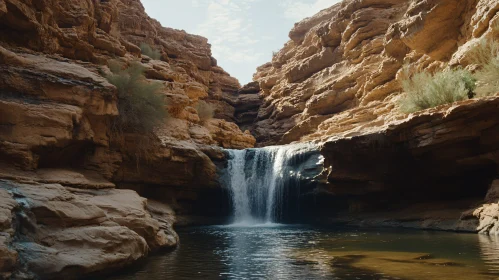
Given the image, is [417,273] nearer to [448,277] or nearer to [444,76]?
[448,277]

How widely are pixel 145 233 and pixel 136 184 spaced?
29.9 ft

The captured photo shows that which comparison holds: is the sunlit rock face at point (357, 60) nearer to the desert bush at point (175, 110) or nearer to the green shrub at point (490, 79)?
the green shrub at point (490, 79)

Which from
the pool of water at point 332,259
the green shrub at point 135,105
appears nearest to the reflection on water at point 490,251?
the pool of water at point 332,259

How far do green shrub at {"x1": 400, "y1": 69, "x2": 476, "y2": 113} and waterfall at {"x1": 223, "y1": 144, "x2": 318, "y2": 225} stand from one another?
505 cm

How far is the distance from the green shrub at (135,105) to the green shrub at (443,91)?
11.3 meters

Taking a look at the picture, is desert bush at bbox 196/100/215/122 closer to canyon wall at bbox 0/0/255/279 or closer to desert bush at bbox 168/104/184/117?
canyon wall at bbox 0/0/255/279

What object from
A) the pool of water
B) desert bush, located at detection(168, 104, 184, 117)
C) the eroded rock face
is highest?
desert bush, located at detection(168, 104, 184, 117)

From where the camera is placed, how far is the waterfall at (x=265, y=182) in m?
19.8

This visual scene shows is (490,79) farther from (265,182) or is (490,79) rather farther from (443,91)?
(265,182)

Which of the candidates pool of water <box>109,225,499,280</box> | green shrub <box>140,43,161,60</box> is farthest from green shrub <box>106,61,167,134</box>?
green shrub <box>140,43,161,60</box>

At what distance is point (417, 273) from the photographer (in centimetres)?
677

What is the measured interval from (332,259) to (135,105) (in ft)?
35.5

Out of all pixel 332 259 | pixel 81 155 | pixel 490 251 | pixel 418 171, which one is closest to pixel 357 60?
pixel 418 171

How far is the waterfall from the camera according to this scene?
19781 millimetres
